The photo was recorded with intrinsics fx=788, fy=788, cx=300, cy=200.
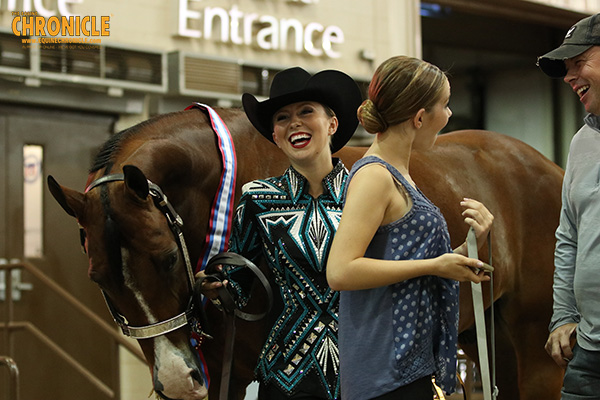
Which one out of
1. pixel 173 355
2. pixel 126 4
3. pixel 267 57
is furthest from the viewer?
pixel 267 57

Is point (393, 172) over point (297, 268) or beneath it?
over

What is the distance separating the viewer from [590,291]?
7.50 feet

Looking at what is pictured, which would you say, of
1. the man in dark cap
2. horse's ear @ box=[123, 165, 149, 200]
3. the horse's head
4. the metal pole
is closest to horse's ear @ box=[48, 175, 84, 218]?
the horse's head

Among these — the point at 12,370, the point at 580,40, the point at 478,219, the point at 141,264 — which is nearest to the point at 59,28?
the point at 12,370

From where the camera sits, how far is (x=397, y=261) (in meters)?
1.81

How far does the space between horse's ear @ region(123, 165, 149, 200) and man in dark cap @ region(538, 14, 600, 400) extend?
1353mm

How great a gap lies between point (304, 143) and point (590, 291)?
3.12 feet

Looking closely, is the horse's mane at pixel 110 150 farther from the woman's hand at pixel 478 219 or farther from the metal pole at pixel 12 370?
the metal pole at pixel 12 370

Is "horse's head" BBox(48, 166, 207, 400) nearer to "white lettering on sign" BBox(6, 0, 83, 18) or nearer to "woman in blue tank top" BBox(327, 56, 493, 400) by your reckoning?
"woman in blue tank top" BBox(327, 56, 493, 400)

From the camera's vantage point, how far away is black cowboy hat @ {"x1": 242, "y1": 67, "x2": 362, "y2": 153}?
252 centimetres

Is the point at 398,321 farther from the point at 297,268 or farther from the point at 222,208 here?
the point at 222,208

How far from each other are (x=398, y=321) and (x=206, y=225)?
134cm

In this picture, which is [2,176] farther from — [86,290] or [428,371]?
[428,371]

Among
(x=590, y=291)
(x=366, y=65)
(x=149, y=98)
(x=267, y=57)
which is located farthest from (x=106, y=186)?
(x=366, y=65)
